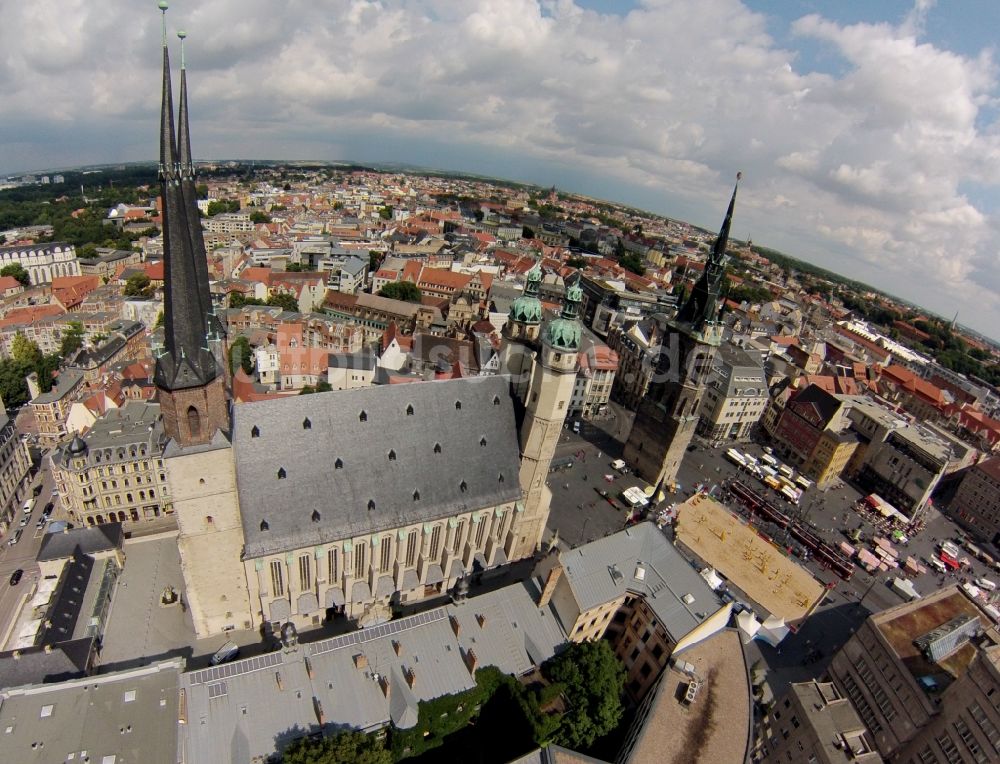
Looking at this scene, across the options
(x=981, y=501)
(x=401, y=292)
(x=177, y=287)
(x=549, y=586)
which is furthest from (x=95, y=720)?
(x=981, y=501)

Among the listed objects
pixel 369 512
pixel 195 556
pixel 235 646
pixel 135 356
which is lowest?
pixel 135 356

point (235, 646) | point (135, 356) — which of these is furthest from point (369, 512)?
point (135, 356)

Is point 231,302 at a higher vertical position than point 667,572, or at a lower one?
lower

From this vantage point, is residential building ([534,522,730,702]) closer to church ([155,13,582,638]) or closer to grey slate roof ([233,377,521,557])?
church ([155,13,582,638])

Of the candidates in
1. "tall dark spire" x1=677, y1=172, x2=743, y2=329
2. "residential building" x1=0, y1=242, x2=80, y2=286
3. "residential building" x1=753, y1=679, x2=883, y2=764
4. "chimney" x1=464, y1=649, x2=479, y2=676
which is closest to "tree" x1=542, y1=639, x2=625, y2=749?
"chimney" x1=464, y1=649, x2=479, y2=676

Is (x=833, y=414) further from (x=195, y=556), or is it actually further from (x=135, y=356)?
(x=135, y=356)
